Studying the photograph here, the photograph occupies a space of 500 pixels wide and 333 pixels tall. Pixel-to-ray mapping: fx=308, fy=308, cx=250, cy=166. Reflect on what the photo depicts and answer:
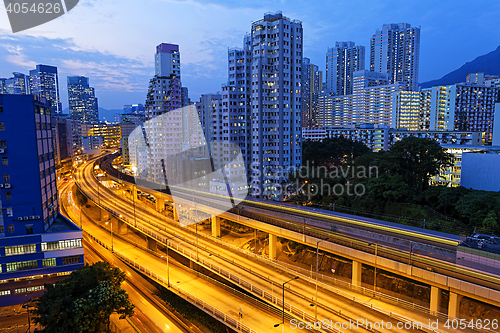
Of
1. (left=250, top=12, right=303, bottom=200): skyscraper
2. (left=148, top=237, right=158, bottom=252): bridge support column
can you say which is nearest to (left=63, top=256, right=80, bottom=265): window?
(left=148, top=237, right=158, bottom=252): bridge support column

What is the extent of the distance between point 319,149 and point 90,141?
137353mm

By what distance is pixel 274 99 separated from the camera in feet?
209

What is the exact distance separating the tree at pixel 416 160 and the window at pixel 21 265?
44102 millimetres

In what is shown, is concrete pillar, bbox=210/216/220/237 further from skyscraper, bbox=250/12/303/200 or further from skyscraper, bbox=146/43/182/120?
skyscraper, bbox=146/43/182/120

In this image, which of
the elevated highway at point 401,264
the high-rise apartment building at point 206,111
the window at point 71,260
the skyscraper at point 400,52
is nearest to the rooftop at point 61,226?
the window at point 71,260

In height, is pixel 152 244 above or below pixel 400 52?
below

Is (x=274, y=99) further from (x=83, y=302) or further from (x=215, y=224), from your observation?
(x=83, y=302)

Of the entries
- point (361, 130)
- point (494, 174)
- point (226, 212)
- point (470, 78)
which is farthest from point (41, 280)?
point (470, 78)

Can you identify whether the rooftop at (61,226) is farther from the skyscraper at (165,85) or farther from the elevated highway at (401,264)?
the skyscraper at (165,85)

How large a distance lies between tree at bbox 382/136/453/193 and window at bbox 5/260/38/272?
44102 millimetres

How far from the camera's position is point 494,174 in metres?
48.1

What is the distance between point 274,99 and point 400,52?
537 ft

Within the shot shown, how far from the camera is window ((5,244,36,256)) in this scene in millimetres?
30228

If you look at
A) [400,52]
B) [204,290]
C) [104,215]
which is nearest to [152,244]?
[204,290]
